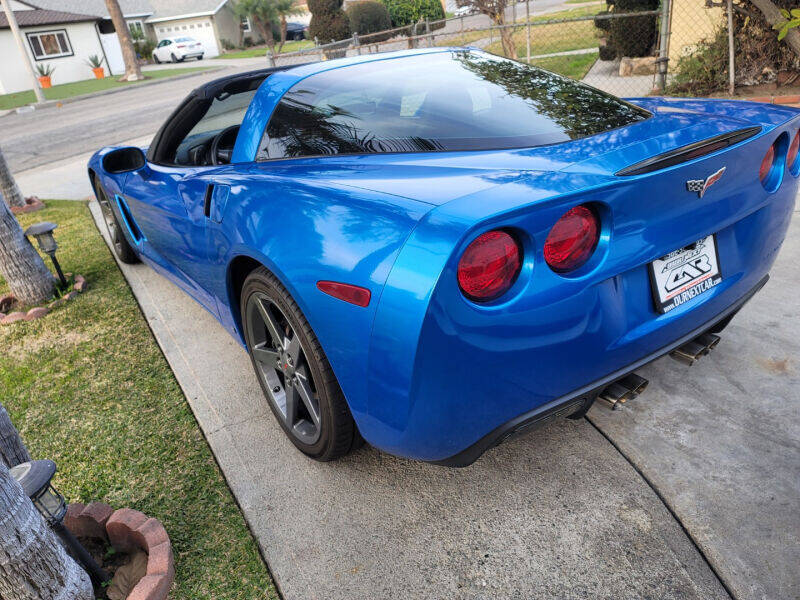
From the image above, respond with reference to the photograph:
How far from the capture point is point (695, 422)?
8.06 feet

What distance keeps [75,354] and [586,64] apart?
441 inches

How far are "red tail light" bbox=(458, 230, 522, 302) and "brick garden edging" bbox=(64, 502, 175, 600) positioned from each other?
128 cm

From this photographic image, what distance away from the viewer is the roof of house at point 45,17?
33.7 metres

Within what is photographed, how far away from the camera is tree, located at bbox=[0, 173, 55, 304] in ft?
13.7

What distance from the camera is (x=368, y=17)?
2789 centimetres

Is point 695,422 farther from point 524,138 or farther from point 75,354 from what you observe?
point 75,354

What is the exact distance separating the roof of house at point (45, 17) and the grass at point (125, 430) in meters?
36.9

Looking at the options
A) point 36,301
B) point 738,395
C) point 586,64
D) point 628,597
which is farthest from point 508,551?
point 586,64

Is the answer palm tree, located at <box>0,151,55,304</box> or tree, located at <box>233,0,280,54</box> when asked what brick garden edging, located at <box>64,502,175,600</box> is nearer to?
palm tree, located at <box>0,151,55,304</box>

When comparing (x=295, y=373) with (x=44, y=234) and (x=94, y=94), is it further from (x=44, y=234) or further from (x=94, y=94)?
(x=94, y=94)

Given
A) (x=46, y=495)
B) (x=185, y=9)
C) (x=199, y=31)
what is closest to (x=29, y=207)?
(x=46, y=495)

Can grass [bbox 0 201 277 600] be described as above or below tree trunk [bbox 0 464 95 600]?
below

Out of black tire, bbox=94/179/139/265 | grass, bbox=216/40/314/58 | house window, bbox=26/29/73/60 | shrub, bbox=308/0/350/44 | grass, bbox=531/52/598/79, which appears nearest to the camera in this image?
black tire, bbox=94/179/139/265

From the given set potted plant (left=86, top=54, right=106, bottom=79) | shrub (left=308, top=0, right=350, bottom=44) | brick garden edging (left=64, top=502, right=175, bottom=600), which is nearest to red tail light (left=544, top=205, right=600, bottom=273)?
brick garden edging (left=64, top=502, right=175, bottom=600)
